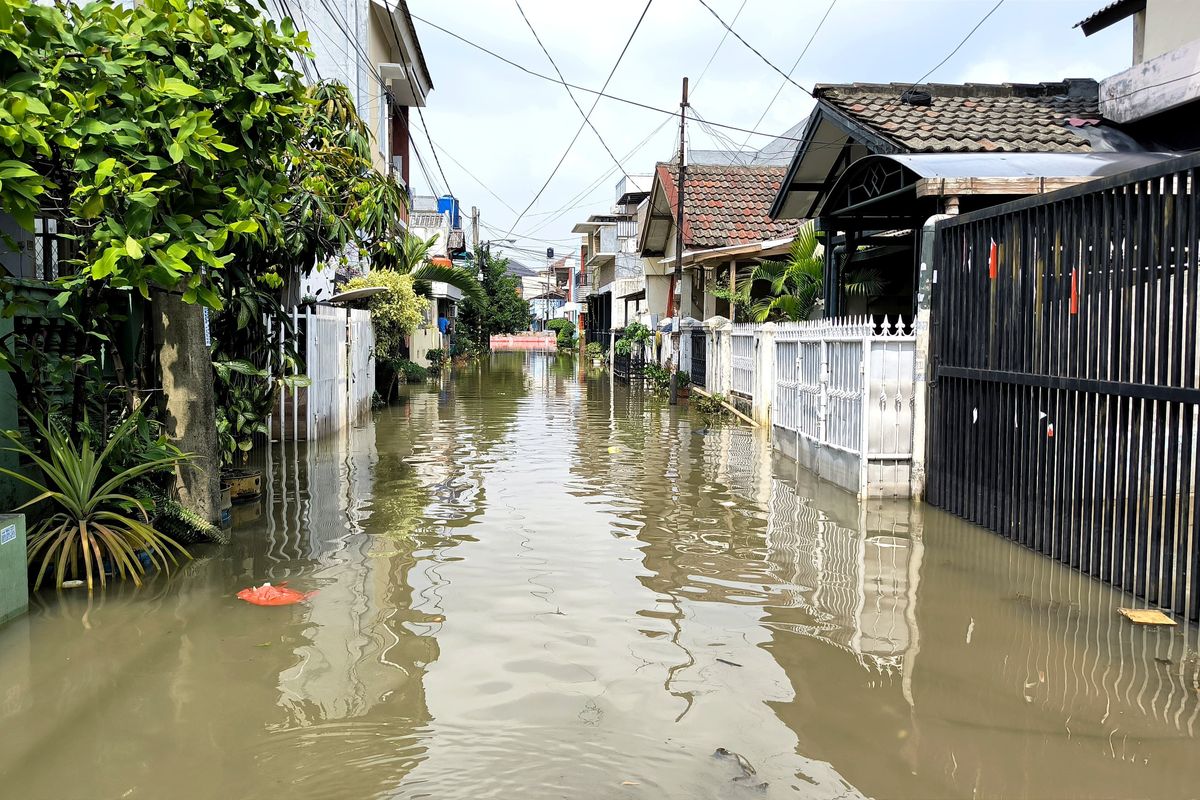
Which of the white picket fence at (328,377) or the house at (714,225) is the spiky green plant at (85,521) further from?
the house at (714,225)

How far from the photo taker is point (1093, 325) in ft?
23.0

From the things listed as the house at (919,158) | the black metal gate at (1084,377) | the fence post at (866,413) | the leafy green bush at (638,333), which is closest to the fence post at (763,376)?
the house at (919,158)

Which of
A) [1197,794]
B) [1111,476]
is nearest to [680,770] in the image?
[1197,794]

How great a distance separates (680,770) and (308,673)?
2.18 metres

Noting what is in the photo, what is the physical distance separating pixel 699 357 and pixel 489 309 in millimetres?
33132

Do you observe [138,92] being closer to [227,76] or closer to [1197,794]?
[227,76]

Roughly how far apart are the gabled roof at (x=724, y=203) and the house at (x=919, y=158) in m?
7.72

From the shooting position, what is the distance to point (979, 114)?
13195mm

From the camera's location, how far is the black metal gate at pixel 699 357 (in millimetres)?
22531

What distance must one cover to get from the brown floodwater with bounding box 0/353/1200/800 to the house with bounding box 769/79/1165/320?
12.2ft

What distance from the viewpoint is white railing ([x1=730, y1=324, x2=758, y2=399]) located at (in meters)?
18.2

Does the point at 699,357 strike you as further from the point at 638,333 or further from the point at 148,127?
the point at 148,127

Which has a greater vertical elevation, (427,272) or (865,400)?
(427,272)

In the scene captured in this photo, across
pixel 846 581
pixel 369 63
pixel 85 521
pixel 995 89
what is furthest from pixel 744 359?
pixel 85 521
